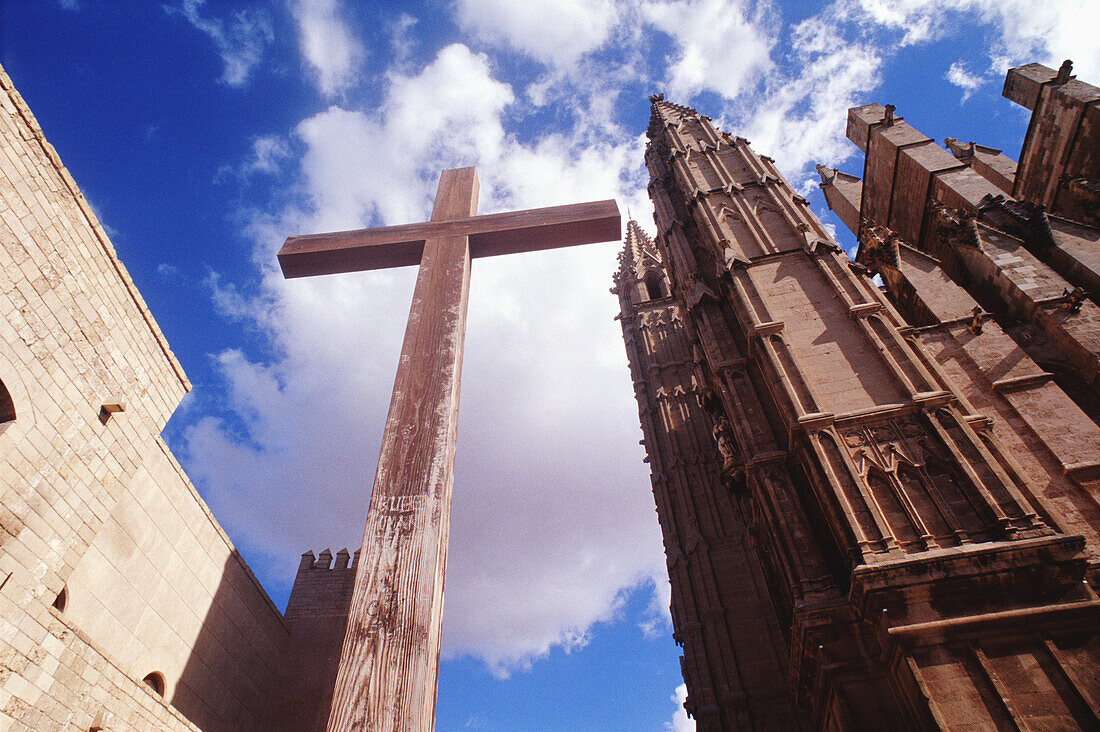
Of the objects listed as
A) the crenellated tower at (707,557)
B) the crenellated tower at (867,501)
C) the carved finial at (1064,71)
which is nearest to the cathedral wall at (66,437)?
the crenellated tower at (867,501)

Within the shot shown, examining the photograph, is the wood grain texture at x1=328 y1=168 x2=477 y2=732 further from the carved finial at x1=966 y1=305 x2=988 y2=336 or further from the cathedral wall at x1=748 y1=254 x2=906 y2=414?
the carved finial at x1=966 y1=305 x2=988 y2=336

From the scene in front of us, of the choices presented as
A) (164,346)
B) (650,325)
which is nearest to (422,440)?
(164,346)

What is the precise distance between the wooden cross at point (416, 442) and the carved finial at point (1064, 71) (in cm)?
1852

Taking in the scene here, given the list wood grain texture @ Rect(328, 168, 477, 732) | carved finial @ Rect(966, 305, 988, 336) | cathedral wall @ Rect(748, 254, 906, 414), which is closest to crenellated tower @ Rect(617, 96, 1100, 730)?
cathedral wall @ Rect(748, 254, 906, 414)

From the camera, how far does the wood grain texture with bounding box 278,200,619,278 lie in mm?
3346

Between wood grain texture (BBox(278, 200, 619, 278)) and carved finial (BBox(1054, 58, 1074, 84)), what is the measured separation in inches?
730

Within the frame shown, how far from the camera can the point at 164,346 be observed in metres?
8.90

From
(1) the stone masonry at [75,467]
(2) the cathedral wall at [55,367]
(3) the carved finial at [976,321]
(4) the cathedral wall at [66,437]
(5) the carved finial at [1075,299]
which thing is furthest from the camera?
(3) the carved finial at [976,321]

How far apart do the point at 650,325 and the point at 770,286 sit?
1624 cm

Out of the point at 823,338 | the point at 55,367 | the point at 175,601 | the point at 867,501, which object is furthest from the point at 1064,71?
the point at 175,601

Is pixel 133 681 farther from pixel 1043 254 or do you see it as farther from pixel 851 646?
pixel 1043 254

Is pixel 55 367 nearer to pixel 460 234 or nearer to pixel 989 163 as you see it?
pixel 460 234

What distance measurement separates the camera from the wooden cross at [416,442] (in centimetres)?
161

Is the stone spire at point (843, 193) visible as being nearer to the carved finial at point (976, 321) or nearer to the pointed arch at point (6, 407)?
the carved finial at point (976, 321)
